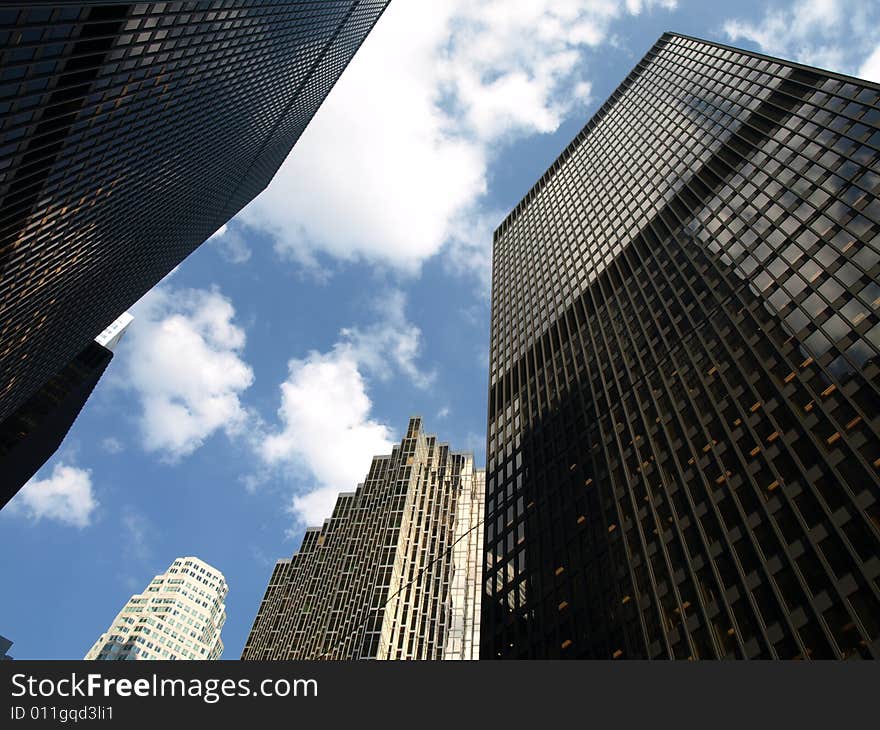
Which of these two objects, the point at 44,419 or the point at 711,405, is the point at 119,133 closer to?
the point at 711,405

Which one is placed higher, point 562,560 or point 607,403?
point 607,403

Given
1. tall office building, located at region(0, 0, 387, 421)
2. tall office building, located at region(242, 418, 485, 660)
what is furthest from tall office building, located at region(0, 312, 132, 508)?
tall office building, located at region(242, 418, 485, 660)

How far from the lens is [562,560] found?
2272 inches

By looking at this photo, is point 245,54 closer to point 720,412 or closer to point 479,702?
point 720,412

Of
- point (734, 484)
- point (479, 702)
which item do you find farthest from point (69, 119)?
point (734, 484)

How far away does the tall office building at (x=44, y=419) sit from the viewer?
124812 mm

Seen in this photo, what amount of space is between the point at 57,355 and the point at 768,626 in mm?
103578

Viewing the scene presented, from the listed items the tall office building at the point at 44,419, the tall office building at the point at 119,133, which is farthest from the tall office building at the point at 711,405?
the tall office building at the point at 44,419

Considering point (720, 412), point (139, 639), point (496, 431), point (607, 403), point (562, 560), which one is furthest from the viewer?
point (139, 639)

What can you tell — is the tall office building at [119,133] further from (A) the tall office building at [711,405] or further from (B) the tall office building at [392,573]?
(B) the tall office building at [392,573]

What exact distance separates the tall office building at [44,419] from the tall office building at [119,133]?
2765 cm

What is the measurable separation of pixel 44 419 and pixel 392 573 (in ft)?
253

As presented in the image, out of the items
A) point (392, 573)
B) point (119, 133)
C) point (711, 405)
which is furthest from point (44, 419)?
point (711, 405)

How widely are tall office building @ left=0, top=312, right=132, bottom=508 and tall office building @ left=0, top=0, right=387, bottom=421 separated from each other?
90.7ft
